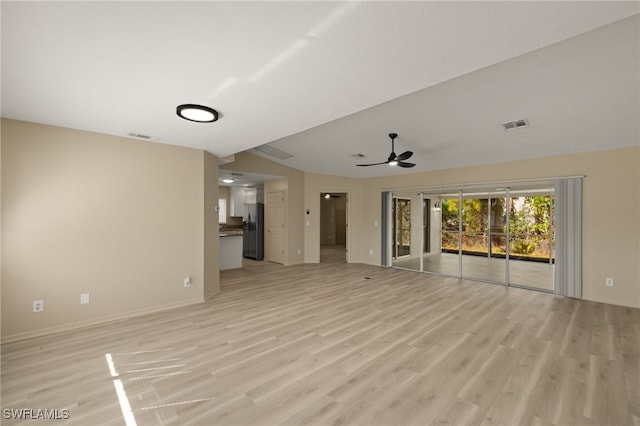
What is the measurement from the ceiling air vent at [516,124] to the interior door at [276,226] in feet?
17.5

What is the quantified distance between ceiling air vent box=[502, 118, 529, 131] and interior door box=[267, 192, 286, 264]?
5.34 meters

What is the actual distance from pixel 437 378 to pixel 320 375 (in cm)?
103

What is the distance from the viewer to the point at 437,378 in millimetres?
2361

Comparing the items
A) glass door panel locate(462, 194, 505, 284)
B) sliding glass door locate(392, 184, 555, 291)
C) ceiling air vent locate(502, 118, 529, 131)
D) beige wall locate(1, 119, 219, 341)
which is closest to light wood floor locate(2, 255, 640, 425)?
beige wall locate(1, 119, 219, 341)

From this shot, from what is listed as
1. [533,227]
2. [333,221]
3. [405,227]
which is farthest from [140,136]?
[333,221]

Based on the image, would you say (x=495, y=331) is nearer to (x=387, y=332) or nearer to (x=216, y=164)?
(x=387, y=332)

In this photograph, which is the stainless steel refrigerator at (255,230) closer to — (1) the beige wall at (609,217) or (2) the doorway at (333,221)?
(2) the doorway at (333,221)

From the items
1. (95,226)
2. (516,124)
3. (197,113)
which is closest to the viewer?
(197,113)

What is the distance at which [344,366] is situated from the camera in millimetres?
2545

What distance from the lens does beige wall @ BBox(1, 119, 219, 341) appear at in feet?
9.95

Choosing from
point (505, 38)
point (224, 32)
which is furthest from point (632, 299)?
point (224, 32)

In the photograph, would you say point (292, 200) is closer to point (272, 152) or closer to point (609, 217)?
point (272, 152)

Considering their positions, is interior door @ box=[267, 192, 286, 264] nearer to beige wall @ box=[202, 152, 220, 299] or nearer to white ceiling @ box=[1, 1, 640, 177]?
beige wall @ box=[202, 152, 220, 299]

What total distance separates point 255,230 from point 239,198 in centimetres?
205
